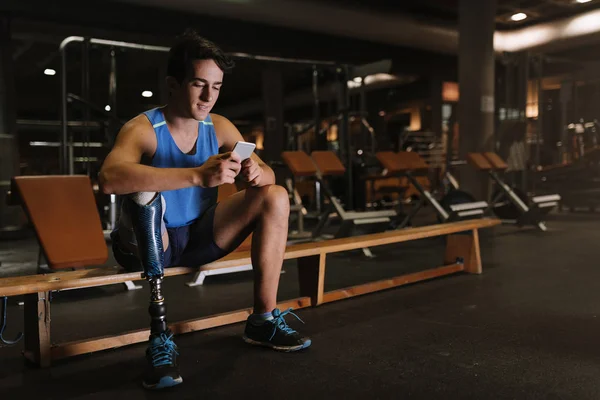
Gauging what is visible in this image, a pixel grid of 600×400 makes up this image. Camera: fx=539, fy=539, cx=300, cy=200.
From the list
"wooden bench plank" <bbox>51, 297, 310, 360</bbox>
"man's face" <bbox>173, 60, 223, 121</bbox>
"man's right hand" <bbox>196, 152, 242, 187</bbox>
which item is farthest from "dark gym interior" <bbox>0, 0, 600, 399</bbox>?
"man's right hand" <bbox>196, 152, 242, 187</bbox>

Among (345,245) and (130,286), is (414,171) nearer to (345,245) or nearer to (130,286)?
(345,245)

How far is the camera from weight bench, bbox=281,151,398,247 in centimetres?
405

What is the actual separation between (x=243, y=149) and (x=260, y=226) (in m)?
0.36

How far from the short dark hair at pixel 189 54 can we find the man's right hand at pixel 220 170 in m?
0.33

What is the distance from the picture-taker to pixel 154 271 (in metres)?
1.62

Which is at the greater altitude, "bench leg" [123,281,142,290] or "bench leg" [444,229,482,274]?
"bench leg" [444,229,482,274]

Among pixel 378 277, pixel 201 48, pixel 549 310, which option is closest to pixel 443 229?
pixel 378 277

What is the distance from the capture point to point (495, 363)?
5.50ft

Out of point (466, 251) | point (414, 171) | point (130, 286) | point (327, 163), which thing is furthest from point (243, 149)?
point (414, 171)

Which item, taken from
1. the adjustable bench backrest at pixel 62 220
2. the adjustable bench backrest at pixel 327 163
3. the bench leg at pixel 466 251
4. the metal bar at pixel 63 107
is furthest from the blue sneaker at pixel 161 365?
the metal bar at pixel 63 107

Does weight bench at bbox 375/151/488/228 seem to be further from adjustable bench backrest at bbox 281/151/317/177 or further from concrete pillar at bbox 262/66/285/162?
concrete pillar at bbox 262/66/285/162

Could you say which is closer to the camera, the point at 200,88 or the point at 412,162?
the point at 200,88

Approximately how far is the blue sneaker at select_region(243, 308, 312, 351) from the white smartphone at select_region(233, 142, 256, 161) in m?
0.61

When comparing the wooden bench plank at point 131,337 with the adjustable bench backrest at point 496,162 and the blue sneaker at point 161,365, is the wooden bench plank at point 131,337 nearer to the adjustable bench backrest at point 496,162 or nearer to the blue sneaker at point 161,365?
the blue sneaker at point 161,365
